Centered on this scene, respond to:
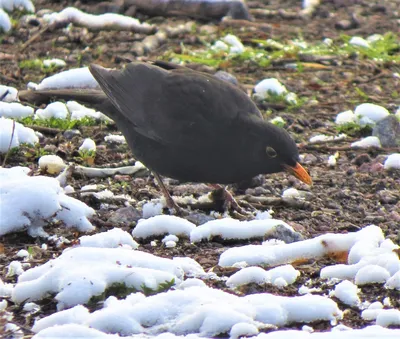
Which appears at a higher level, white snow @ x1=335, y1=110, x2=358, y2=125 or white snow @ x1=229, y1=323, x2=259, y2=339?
white snow @ x1=229, y1=323, x2=259, y2=339

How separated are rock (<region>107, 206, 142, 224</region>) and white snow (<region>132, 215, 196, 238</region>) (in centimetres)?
26

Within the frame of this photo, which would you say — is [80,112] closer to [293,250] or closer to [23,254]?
[23,254]

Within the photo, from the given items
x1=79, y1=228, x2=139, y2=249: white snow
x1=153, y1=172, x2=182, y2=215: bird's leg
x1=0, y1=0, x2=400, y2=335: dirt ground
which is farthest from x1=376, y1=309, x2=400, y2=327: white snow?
x1=153, y1=172, x2=182, y2=215: bird's leg

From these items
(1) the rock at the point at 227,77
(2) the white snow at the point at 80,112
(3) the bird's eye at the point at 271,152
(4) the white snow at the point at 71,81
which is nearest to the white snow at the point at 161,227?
(3) the bird's eye at the point at 271,152

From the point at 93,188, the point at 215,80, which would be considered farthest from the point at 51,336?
the point at 215,80

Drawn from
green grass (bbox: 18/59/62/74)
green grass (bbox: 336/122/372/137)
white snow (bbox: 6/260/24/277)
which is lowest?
green grass (bbox: 336/122/372/137)

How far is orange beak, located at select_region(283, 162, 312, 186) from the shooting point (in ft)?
21.2

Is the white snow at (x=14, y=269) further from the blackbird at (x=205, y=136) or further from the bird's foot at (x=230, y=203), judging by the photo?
the bird's foot at (x=230, y=203)

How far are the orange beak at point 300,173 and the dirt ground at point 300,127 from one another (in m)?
0.18

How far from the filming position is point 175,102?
6750 millimetres

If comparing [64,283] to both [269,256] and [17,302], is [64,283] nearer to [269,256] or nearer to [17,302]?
[17,302]

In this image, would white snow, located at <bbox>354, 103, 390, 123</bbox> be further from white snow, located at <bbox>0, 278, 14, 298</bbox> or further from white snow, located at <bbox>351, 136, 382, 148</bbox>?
white snow, located at <bbox>0, 278, 14, 298</bbox>

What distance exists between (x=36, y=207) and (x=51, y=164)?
1.14 m

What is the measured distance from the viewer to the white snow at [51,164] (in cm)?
675
